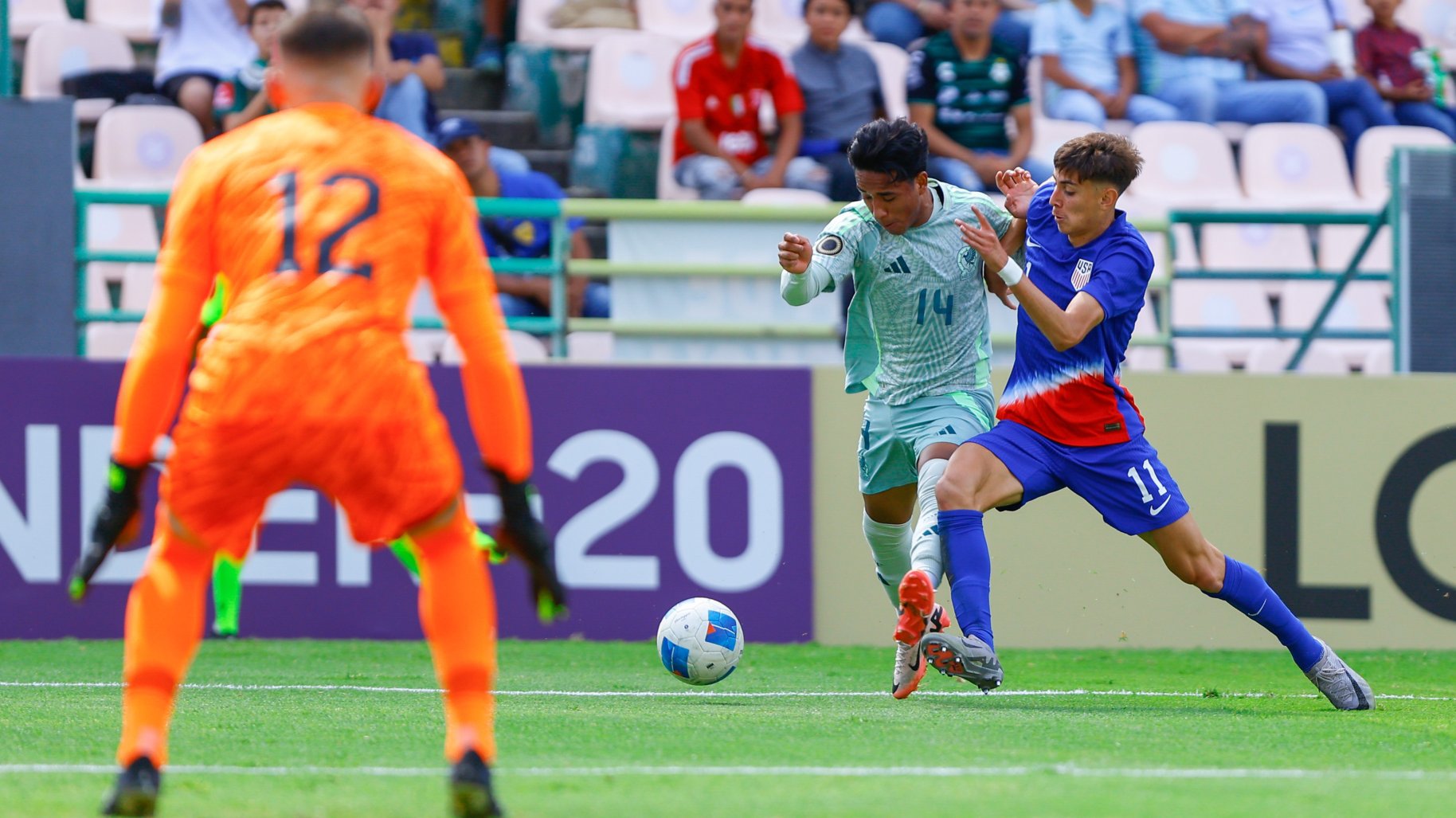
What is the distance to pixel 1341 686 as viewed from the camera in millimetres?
6508

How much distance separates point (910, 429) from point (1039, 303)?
957 millimetres

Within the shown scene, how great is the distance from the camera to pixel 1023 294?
605cm

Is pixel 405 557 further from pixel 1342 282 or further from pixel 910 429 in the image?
pixel 1342 282

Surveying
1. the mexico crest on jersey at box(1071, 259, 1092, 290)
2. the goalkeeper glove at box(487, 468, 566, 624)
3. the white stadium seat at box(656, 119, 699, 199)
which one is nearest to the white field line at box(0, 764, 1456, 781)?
the goalkeeper glove at box(487, 468, 566, 624)

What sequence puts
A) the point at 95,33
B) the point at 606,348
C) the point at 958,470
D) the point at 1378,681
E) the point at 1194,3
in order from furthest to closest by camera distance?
the point at 1194,3 → the point at 95,33 → the point at 606,348 → the point at 1378,681 → the point at 958,470

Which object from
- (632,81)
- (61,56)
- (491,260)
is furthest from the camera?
(632,81)

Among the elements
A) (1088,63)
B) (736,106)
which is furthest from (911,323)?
(1088,63)

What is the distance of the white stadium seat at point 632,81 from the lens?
486 inches

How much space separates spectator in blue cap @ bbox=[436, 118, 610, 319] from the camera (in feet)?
33.1

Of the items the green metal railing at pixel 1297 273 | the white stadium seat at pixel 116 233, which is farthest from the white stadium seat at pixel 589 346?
the green metal railing at pixel 1297 273

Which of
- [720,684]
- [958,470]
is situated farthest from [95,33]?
[958,470]

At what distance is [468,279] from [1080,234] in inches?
120

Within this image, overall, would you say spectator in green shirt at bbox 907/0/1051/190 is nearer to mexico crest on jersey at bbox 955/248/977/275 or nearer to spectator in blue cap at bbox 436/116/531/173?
spectator in blue cap at bbox 436/116/531/173

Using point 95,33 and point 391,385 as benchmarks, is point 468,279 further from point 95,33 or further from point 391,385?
point 95,33
